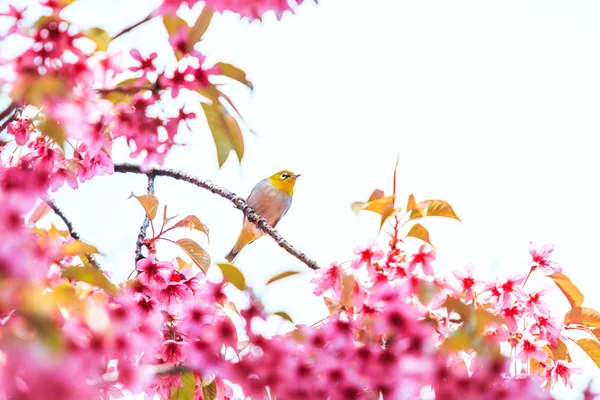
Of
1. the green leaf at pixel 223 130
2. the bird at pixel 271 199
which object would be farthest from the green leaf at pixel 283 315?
the bird at pixel 271 199

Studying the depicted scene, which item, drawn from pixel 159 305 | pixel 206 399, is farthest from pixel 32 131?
pixel 206 399

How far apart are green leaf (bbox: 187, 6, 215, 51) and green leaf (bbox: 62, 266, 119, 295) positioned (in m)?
0.61

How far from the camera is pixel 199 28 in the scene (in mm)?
1725

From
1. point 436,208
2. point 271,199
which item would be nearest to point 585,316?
point 436,208

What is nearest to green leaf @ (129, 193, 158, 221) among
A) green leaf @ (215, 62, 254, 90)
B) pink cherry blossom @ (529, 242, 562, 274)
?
green leaf @ (215, 62, 254, 90)

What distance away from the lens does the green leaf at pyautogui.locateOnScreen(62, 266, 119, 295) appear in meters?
1.63

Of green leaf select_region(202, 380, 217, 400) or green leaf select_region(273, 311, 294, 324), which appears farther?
green leaf select_region(202, 380, 217, 400)

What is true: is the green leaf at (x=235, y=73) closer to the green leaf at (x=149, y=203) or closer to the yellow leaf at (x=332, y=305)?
the yellow leaf at (x=332, y=305)

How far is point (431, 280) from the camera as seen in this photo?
1946 millimetres

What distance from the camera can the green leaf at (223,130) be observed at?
1735 mm

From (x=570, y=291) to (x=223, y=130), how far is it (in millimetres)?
1513

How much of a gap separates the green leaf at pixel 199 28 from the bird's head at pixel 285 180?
576 centimetres

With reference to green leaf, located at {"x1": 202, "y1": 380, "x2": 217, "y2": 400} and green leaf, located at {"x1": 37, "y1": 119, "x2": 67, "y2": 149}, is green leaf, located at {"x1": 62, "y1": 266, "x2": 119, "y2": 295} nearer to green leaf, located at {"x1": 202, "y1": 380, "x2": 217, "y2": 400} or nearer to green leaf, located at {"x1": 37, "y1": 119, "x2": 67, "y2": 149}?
green leaf, located at {"x1": 37, "y1": 119, "x2": 67, "y2": 149}

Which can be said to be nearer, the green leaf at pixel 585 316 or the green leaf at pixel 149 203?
the green leaf at pixel 585 316
